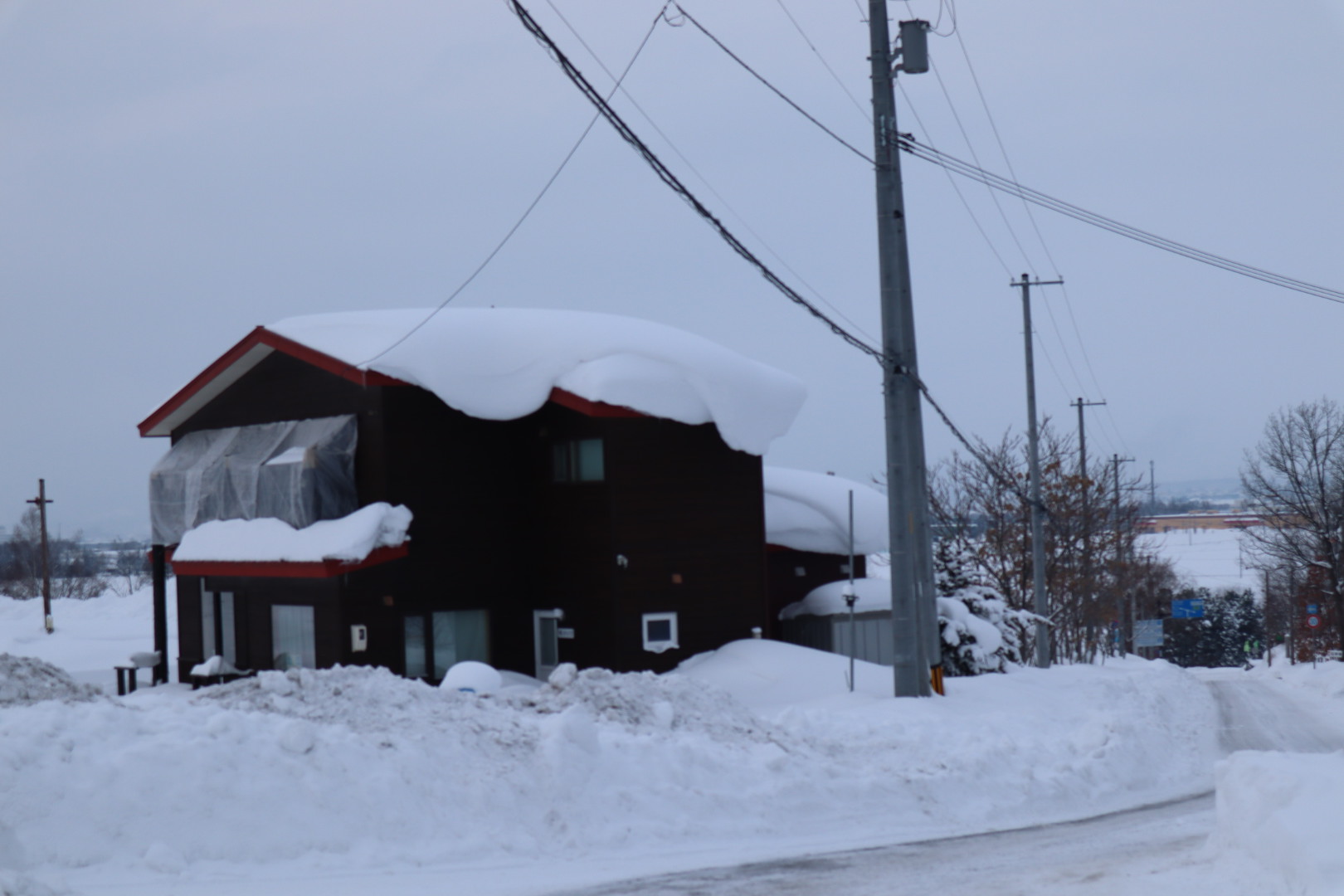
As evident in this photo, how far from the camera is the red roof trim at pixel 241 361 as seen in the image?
20812 millimetres

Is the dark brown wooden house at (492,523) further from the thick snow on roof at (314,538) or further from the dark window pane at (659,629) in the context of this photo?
the thick snow on roof at (314,538)

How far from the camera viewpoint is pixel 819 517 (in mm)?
27125

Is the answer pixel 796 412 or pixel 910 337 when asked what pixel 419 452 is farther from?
pixel 910 337

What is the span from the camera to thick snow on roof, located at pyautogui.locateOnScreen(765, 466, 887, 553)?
26.7m

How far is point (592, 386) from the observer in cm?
2069

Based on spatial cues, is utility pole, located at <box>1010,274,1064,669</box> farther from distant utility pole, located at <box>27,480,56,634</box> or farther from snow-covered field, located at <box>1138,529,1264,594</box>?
snow-covered field, located at <box>1138,529,1264,594</box>

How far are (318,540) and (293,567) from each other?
72 cm

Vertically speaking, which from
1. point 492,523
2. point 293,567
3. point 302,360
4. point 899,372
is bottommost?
point 293,567

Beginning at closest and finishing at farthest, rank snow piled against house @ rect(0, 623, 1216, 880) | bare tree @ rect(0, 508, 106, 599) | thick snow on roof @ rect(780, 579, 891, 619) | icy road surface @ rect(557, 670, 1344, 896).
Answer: icy road surface @ rect(557, 670, 1344, 896), snow piled against house @ rect(0, 623, 1216, 880), thick snow on roof @ rect(780, 579, 891, 619), bare tree @ rect(0, 508, 106, 599)

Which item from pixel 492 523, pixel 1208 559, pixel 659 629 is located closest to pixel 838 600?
pixel 659 629

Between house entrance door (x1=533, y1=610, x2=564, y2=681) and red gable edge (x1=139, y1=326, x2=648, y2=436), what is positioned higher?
red gable edge (x1=139, y1=326, x2=648, y2=436)

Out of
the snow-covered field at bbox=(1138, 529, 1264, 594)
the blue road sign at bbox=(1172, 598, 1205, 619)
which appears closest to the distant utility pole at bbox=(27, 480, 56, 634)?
the blue road sign at bbox=(1172, 598, 1205, 619)

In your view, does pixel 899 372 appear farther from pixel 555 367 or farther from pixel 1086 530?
pixel 1086 530

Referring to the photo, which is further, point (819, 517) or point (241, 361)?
point (819, 517)
